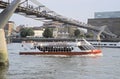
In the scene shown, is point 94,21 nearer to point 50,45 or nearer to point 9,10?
point 50,45

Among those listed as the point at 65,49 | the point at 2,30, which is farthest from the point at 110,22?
the point at 2,30

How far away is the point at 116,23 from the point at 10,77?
169 metres

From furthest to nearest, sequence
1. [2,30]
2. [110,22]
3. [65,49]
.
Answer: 1. [110,22]
2. [65,49]
3. [2,30]

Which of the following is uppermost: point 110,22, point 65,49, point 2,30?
point 110,22

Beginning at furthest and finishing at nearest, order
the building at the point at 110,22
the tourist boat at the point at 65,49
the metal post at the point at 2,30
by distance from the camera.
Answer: the building at the point at 110,22, the tourist boat at the point at 65,49, the metal post at the point at 2,30

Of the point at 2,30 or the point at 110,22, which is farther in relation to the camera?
the point at 110,22

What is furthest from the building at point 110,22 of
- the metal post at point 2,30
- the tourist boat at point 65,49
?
the metal post at point 2,30

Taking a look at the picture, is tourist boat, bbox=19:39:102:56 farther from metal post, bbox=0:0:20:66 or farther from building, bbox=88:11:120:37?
building, bbox=88:11:120:37

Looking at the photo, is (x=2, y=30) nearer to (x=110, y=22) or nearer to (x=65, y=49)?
(x=65, y=49)

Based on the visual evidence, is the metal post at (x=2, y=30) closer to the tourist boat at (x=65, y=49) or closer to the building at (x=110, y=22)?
the tourist boat at (x=65, y=49)

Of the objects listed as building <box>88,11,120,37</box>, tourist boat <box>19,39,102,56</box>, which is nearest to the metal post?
tourist boat <box>19,39,102,56</box>

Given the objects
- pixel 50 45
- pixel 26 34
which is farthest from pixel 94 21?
pixel 50 45

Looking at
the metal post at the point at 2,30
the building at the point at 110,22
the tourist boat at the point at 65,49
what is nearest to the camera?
the metal post at the point at 2,30

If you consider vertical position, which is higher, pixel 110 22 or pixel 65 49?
pixel 110 22
